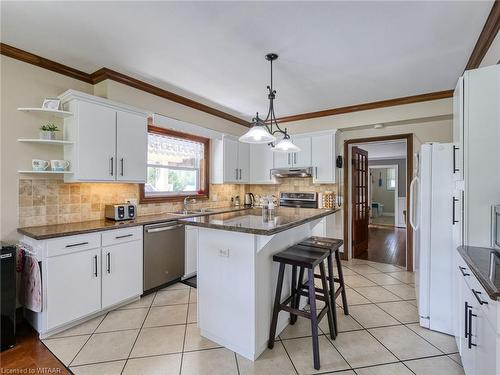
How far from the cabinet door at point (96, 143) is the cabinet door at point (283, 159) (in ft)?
9.09

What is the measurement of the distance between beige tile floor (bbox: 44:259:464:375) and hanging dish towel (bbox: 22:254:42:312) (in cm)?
35

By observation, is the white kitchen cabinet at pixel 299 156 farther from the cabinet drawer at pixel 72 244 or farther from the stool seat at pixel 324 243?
the cabinet drawer at pixel 72 244

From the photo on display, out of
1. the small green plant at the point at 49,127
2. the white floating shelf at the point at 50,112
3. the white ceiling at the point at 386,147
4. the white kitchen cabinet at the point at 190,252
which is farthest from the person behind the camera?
the white ceiling at the point at 386,147

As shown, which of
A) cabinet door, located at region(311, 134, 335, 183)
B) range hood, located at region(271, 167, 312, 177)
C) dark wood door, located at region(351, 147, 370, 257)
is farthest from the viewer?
dark wood door, located at region(351, 147, 370, 257)

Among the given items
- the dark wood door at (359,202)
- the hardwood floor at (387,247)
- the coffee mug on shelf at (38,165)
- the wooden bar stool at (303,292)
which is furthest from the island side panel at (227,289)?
the hardwood floor at (387,247)

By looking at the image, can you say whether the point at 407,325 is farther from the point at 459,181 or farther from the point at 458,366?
the point at 459,181

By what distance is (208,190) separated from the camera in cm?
453

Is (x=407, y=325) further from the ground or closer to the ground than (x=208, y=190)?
closer to the ground

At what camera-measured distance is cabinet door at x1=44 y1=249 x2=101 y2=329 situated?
217 cm

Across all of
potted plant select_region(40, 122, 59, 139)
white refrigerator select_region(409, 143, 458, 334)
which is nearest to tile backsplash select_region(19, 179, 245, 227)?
potted plant select_region(40, 122, 59, 139)

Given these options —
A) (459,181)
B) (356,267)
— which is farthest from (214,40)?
(356,267)

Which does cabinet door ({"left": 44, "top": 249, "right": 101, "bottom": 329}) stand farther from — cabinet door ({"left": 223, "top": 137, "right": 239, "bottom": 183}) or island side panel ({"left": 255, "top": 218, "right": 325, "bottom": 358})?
cabinet door ({"left": 223, "top": 137, "right": 239, "bottom": 183})

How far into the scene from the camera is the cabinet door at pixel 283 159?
4.61 meters

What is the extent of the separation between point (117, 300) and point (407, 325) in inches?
113
